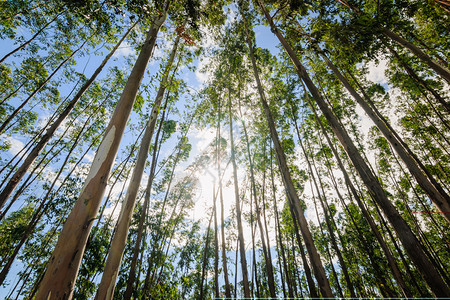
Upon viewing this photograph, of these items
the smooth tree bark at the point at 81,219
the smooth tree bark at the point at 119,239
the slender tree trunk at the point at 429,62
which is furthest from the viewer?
the slender tree trunk at the point at 429,62

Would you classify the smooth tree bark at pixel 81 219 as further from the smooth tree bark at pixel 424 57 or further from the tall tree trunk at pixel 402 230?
the smooth tree bark at pixel 424 57

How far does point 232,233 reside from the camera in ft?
42.7

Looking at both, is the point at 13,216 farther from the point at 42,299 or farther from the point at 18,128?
the point at 42,299

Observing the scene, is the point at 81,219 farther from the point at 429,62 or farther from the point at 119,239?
the point at 429,62

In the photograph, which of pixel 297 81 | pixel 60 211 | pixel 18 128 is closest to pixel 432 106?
pixel 297 81

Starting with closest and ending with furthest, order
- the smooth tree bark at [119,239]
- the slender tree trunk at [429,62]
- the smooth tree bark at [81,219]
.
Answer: the smooth tree bark at [81,219] < the smooth tree bark at [119,239] < the slender tree trunk at [429,62]

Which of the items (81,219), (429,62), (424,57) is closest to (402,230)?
(81,219)

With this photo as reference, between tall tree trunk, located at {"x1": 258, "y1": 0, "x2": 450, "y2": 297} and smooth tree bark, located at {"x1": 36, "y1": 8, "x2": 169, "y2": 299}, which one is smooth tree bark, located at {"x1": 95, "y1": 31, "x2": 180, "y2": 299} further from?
→ tall tree trunk, located at {"x1": 258, "y1": 0, "x2": 450, "y2": 297}

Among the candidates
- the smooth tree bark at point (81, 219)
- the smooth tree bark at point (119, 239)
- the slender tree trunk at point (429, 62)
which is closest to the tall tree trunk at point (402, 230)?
the smooth tree bark at point (81, 219)

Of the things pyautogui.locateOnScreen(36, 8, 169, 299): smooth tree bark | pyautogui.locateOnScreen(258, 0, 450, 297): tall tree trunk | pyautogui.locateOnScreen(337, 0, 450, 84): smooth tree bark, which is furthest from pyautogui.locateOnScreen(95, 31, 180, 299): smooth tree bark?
pyautogui.locateOnScreen(337, 0, 450, 84): smooth tree bark

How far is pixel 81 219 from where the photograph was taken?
3.82 feet

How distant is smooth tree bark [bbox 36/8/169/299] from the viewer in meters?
0.97

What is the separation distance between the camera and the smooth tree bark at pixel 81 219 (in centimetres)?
97

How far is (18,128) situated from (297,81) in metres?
15.4
